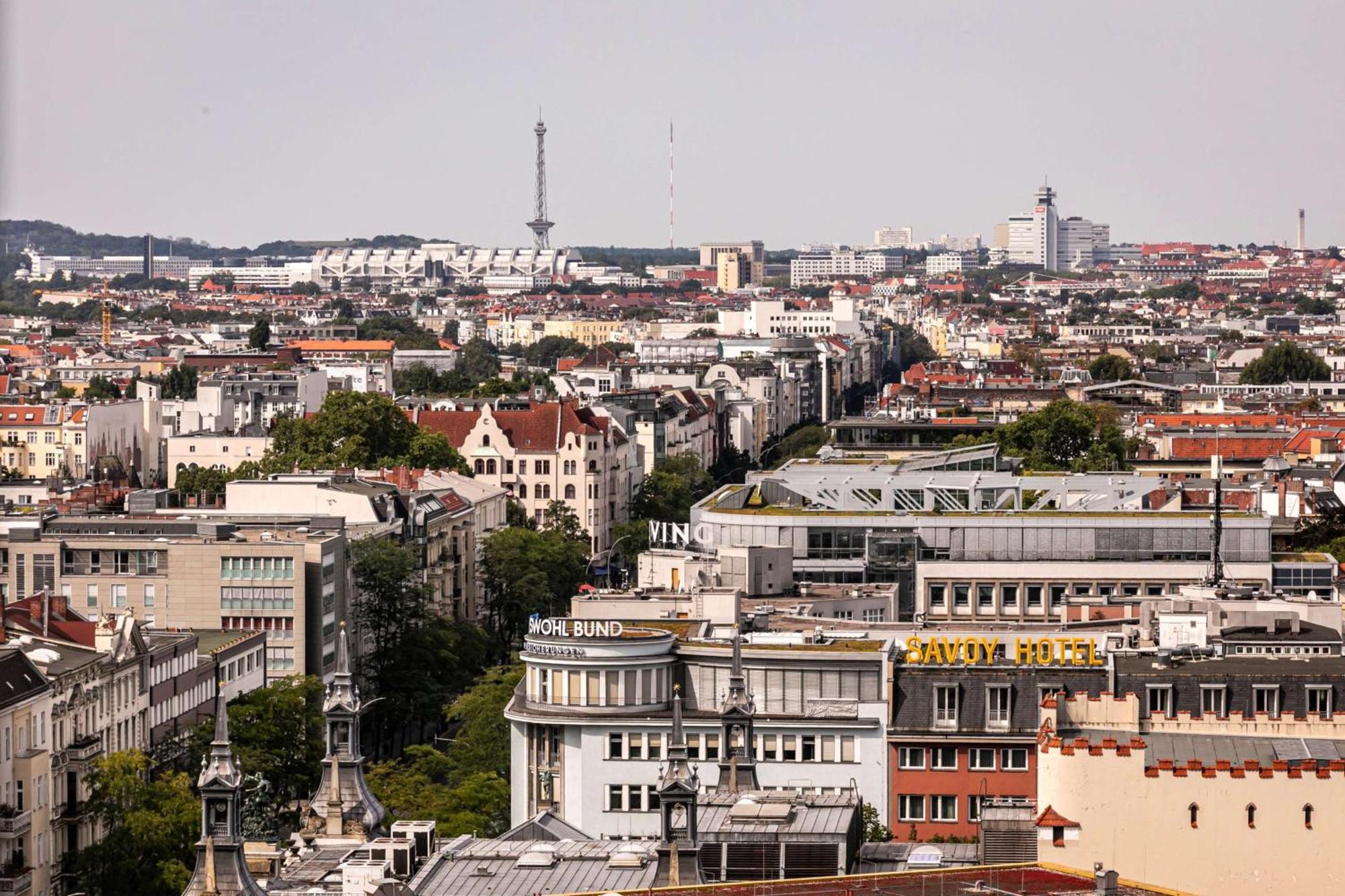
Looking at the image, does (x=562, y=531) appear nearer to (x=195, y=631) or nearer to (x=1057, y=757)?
Answer: (x=195, y=631)

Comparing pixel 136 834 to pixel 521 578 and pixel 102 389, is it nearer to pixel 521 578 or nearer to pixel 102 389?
pixel 521 578

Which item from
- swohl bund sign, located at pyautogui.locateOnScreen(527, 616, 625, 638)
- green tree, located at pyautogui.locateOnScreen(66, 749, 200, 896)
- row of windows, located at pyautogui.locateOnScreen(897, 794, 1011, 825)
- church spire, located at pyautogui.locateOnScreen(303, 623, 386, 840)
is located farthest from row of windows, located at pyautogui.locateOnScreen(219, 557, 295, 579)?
church spire, located at pyautogui.locateOnScreen(303, 623, 386, 840)

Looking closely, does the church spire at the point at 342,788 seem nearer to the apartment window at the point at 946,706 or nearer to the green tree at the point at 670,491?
the apartment window at the point at 946,706

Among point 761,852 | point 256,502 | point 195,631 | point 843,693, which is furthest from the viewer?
point 256,502

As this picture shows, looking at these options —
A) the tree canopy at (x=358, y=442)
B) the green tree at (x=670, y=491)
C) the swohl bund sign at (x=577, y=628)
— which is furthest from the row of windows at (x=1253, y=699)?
the green tree at (x=670, y=491)

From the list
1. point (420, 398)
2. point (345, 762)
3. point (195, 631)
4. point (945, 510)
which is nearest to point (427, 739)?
point (195, 631)

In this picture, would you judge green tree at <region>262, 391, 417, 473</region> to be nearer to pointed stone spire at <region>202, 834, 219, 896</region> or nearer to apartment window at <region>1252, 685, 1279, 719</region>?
apartment window at <region>1252, 685, 1279, 719</region>
